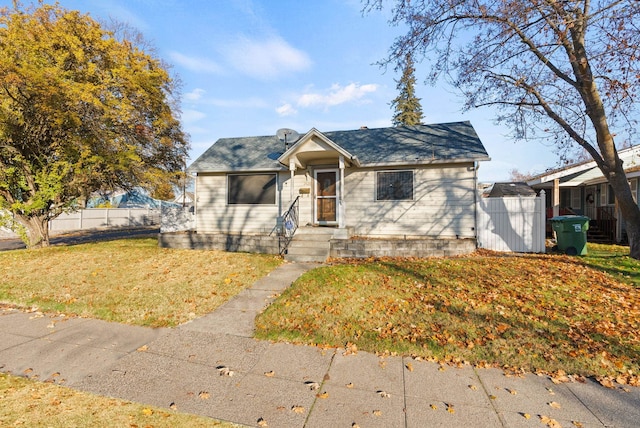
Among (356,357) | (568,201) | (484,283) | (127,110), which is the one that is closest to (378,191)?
(484,283)

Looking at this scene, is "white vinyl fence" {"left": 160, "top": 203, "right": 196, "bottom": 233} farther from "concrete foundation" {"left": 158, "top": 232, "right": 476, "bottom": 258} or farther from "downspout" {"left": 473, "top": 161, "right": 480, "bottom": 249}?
"downspout" {"left": 473, "top": 161, "right": 480, "bottom": 249}

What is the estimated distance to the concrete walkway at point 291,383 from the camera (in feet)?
Answer: 9.36

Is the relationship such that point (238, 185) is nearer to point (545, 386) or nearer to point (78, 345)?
point (78, 345)

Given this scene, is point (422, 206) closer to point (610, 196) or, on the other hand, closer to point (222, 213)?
point (222, 213)

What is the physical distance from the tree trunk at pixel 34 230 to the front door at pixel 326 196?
10.5 m

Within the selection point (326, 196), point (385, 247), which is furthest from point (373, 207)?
point (385, 247)

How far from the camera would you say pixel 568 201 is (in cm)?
1834

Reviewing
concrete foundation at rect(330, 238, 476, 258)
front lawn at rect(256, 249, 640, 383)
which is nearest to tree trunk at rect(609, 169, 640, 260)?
front lawn at rect(256, 249, 640, 383)

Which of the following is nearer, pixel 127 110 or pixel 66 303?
pixel 66 303

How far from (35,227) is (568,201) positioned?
26.5 meters

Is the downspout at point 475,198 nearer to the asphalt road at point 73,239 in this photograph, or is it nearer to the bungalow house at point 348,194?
the bungalow house at point 348,194

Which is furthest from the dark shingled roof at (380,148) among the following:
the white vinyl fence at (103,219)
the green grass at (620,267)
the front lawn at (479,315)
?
the white vinyl fence at (103,219)

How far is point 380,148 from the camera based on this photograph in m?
11.5

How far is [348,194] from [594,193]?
14.3 meters
